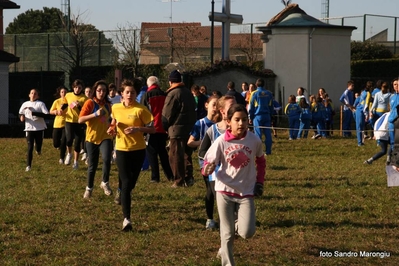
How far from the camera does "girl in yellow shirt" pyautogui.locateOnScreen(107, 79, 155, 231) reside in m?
10.4

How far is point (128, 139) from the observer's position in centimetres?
1069

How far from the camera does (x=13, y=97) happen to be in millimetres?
41500

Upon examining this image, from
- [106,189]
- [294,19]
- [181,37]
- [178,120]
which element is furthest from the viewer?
[181,37]

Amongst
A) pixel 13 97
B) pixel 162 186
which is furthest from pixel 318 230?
pixel 13 97

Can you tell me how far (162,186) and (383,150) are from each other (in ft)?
16.5

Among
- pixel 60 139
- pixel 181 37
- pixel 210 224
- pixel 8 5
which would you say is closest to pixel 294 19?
pixel 181 37

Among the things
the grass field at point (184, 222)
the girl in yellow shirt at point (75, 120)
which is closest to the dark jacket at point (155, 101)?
the grass field at point (184, 222)

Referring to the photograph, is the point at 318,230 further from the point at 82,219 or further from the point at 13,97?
the point at 13,97

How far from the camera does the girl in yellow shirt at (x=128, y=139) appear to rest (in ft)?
34.2

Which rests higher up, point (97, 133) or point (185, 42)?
point (185, 42)

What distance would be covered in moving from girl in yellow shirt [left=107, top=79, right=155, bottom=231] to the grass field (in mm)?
521

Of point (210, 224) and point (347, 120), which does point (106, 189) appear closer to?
point (210, 224)

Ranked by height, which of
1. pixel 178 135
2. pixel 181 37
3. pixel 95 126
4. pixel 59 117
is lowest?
pixel 178 135

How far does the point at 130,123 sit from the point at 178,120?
3.84 m
